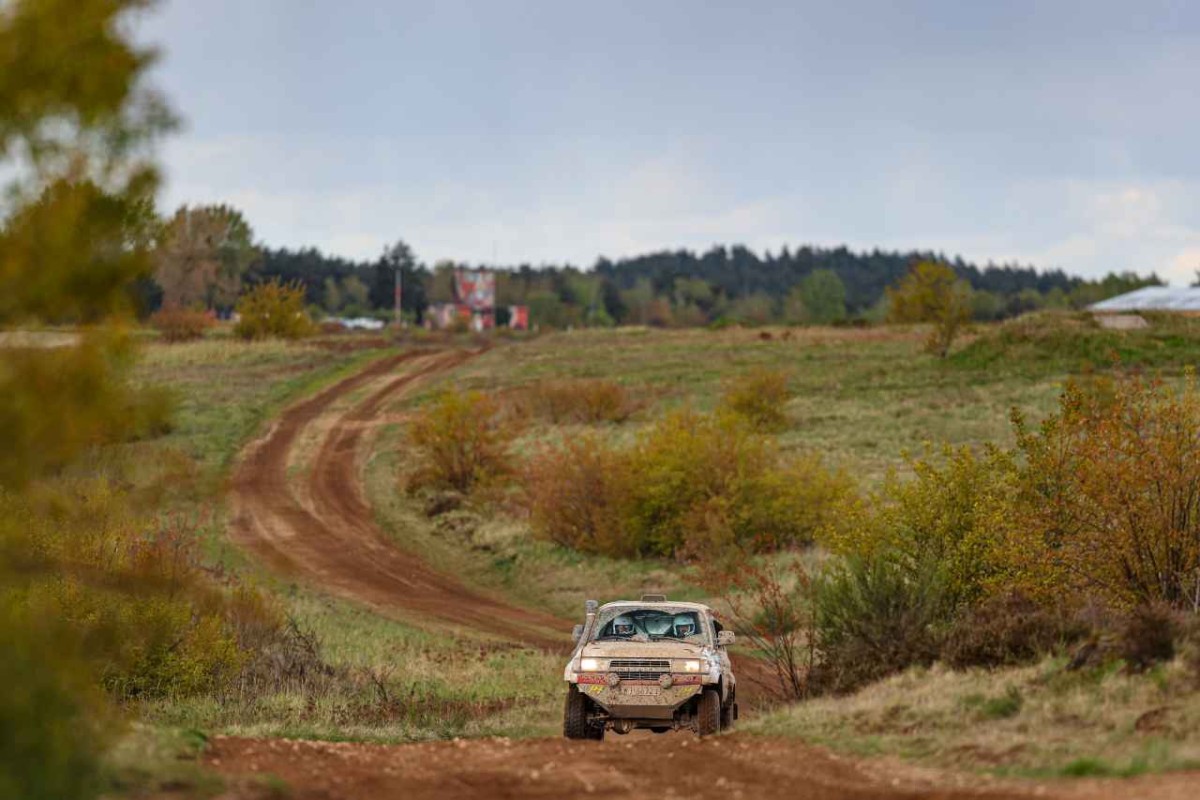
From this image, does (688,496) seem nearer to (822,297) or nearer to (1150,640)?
(1150,640)

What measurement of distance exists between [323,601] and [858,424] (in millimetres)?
28730

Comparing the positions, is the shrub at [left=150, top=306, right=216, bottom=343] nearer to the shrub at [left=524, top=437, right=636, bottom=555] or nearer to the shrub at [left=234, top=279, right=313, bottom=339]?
the shrub at [left=234, top=279, right=313, bottom=339]

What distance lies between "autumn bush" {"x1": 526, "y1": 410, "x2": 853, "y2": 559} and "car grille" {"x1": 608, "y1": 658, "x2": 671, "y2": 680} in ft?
61.3

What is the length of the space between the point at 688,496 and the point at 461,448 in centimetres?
1308

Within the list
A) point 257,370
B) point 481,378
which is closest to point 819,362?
point 481,378

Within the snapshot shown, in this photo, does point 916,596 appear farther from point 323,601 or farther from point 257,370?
point 257,370

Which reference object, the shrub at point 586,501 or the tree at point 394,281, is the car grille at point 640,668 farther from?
the tree at point 394,281

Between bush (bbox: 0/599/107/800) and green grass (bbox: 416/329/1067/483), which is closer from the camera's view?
bush (bbox: 0/599/107/800)

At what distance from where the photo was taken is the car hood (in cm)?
1481

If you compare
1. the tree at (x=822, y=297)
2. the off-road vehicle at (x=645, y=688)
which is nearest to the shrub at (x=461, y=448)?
the off-road vehicle at (x=645, y=688)

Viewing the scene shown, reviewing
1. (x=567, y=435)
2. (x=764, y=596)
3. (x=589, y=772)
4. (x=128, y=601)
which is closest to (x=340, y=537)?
(x=567, y=435)

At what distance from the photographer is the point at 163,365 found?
249ft

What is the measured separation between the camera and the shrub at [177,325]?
88500 millimetres

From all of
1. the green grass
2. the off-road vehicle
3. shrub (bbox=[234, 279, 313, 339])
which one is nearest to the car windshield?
the off-road vehicle
